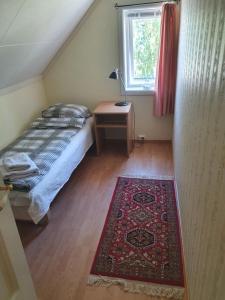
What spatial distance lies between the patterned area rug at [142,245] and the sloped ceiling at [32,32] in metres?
1.68

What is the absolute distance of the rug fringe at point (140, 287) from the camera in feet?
4.94

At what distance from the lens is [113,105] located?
3.25m

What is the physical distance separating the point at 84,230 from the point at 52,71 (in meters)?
2.39

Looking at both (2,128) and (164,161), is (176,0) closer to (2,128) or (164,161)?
(164,161)

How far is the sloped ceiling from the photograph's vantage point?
175 centimetres

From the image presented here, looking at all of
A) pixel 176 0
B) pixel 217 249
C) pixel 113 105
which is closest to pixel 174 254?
pixel 217 249

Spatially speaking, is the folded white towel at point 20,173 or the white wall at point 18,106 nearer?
the folded white towel at point 20,173

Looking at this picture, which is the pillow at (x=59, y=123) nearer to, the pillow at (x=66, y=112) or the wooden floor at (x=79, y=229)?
the pillow at (x=66, y=112)

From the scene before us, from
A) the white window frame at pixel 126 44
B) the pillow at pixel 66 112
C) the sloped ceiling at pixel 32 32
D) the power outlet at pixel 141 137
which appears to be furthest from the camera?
the power outlet at pixel 141 137

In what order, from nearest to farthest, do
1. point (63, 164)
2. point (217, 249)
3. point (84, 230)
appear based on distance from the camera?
point (217, 249) → point (84, 230) → point (63, 164)

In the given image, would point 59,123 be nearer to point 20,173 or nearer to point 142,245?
point 20,173

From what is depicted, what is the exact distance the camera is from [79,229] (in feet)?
6.78

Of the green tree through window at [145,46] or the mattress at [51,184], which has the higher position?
the green tree through window at [145,46]

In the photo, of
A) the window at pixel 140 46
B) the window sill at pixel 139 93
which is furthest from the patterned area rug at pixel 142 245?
the window at pixel 140 46
